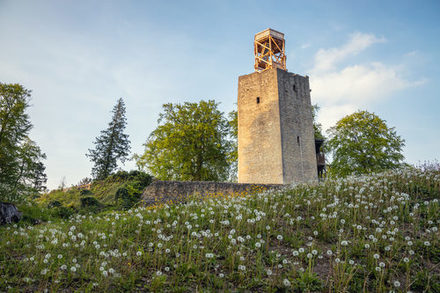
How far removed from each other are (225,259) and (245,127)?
17.2 meters

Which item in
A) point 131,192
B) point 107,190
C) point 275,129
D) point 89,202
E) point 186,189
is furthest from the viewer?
point 275,129

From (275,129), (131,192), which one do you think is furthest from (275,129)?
(131,192)

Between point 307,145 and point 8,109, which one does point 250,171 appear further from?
point 8,109

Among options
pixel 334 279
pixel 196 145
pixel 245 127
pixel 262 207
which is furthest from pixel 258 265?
pixel 196 145

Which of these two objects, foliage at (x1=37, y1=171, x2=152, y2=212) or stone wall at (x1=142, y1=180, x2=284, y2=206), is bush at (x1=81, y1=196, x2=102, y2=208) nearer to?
foliage at (x1=37, y1=171, x2=152, y2=212)

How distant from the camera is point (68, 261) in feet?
14.2

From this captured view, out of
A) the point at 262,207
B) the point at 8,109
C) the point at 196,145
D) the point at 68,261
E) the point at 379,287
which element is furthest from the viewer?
the point at 196,145

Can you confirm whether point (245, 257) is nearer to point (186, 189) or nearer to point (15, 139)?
point (186, 189)

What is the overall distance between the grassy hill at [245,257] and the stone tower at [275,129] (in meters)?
12.4

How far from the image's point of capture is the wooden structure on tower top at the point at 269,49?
79.1ft

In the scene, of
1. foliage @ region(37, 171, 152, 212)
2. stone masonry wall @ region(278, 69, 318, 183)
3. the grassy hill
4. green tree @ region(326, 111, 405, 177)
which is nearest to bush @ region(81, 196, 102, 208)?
foliage @ region(37, 171, 152, 212)

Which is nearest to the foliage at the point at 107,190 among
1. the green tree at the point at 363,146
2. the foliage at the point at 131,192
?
the foliage at the point at 131,192

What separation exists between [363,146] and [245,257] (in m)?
23.5

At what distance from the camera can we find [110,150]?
99.2 feet
